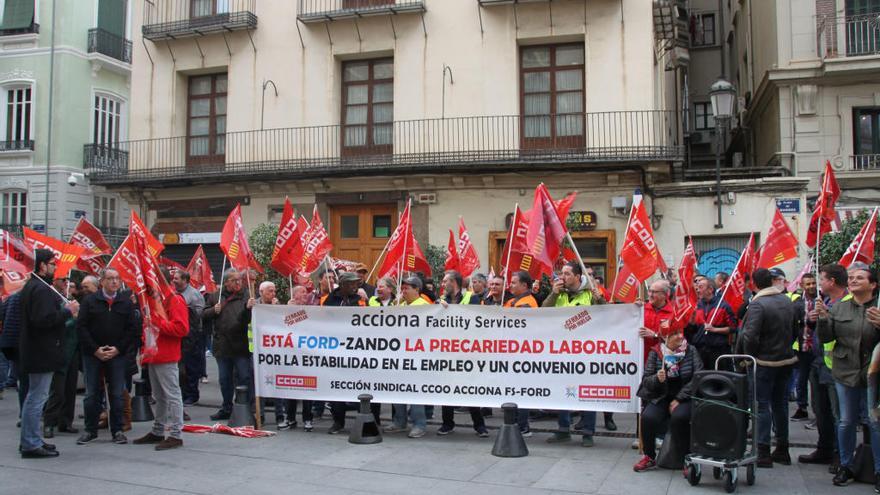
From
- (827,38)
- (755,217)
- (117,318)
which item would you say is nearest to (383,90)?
(755,217)

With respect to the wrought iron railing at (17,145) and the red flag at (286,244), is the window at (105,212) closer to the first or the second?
the wrought iron railing at (17,145)

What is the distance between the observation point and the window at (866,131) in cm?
1941

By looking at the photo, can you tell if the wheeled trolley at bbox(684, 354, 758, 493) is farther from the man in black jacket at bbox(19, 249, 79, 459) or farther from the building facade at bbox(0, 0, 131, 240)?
the building facade at bbox(0, 0, 131, 240)

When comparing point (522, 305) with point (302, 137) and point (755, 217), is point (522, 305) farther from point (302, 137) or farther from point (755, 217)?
point (302, 137)

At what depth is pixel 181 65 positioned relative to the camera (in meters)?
21.5

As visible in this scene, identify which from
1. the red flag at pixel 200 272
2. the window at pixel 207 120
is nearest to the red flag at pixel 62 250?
the red flag at pixel 200 272

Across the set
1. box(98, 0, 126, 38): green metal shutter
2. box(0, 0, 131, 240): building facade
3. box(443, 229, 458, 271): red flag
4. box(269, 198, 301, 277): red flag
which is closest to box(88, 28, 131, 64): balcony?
box(0, 0, 131, 240): building facade

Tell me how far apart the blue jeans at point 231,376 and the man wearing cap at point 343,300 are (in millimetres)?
1207

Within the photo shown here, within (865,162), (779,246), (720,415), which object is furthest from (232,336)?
(865,162)

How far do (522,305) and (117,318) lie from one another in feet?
14.8

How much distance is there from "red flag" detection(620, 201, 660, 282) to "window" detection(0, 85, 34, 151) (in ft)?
80.0

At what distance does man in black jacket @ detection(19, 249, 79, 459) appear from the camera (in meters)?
7.92

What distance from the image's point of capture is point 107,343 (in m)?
8.68

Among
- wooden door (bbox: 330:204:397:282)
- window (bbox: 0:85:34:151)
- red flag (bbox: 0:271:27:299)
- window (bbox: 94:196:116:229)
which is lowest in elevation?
red flag (bbox: 0:271:27:299)
